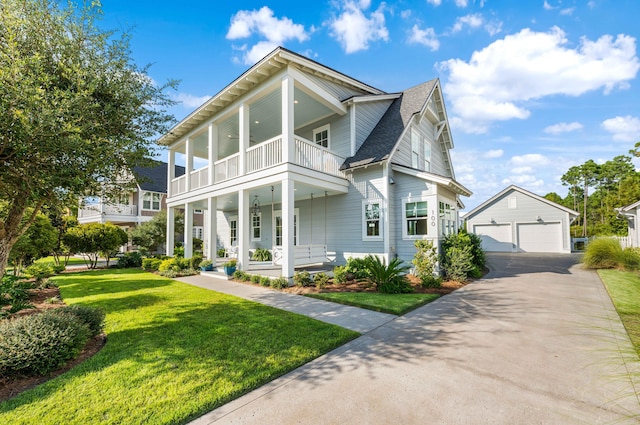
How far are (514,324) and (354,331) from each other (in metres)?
3.23

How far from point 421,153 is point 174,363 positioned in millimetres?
13603

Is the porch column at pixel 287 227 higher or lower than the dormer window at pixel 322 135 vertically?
lower

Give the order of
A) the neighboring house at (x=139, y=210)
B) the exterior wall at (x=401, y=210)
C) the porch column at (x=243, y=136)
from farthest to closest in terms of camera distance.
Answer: the neighboring house at (x=139, y=210), the porch column at (x=243, y=136), the exterior wall at (x=401, y=210)

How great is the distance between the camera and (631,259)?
1091cm

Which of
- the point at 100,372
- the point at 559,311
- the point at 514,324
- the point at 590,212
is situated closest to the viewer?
the point at 100,372

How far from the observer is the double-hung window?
426 inches

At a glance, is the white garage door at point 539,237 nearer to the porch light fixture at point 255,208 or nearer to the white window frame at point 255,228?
the white window frame at point 255,228

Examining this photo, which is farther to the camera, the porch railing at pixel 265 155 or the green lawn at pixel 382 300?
the porch railing at pixel 265 155

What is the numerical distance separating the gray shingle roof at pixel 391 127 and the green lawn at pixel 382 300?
5251mm

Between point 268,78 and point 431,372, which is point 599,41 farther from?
point 431,372

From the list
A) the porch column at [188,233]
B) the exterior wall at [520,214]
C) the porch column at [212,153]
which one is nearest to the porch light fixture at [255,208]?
the porch column at [212,153]

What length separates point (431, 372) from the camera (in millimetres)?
3514

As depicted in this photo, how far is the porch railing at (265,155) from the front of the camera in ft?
32.2

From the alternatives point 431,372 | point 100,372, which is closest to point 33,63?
point 100,372
